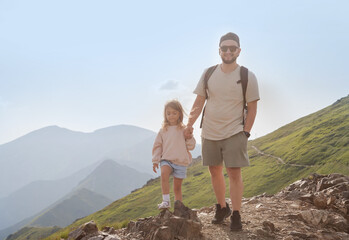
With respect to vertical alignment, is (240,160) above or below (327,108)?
above

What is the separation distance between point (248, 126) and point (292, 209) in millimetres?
4611

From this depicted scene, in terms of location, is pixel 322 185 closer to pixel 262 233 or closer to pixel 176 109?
pixel 262 233

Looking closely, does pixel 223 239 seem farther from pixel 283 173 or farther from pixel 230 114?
pixel 283 173

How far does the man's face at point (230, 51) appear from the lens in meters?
6.77

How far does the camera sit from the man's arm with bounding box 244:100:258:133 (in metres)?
6.60

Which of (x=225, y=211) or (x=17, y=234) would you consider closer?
(x=225, y=211)

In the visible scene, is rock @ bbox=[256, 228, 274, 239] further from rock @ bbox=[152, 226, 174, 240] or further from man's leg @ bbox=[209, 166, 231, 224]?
rock @ bbox=[152, 226, 174, 240]

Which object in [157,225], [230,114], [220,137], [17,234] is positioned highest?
[230,114]

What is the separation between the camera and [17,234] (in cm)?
15312

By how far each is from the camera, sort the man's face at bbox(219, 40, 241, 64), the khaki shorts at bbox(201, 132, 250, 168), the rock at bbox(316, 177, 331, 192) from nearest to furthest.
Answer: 1. the khaki shorts at bbox(201, 132, 250, 168)
2. the man's face at bbox(219, 40, 241, 64)
3. the rock at bbox(316, 177, 331, 192)

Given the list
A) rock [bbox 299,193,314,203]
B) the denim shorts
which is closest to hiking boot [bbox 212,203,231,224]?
the denim shorts

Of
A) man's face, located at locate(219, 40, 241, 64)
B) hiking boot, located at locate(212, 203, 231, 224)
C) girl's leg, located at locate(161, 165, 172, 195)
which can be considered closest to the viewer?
man's face, located at locate(219, 40, 241, 64)

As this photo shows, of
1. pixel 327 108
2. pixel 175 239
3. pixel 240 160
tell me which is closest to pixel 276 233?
pixel 240 160

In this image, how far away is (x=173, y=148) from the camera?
23.4ft
